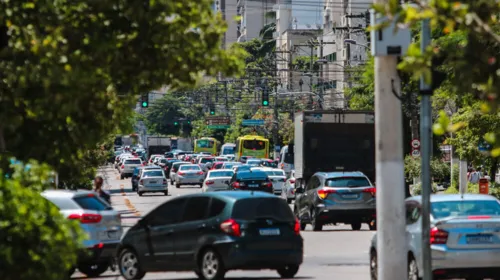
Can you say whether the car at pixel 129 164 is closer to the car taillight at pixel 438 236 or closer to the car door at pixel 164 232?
the car door at pixel 164 232

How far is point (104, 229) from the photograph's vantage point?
23109 millimetres

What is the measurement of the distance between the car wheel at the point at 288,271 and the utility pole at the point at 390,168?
466 centimetres

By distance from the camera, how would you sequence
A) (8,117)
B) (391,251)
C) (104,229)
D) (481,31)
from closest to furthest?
(481,31) < (8,117) < (391,251) < (104,229)

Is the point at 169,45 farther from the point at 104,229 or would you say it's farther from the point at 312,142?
the point at 312,142

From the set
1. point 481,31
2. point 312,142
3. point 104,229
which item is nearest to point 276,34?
point 312,142

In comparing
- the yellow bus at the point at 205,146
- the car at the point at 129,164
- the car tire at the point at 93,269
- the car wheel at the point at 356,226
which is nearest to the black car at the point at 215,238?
the car tire at the point at 93,269

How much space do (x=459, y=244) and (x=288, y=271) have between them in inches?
150

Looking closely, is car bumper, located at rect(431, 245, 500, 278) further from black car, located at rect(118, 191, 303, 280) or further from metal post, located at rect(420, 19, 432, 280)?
black car, located at rect(118, 191, 303, 280)

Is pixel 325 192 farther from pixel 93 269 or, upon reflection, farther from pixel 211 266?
pixel 211 266

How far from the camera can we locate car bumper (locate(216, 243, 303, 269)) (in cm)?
2034

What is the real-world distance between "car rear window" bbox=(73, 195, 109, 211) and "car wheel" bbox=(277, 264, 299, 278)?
3670 millimetres

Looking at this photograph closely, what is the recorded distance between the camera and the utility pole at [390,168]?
55.5 feet

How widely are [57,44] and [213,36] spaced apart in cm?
200

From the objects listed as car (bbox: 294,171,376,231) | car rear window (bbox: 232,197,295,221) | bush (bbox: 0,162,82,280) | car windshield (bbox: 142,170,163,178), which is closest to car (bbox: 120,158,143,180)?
car windshield (bbox: 142,170,163,178)
